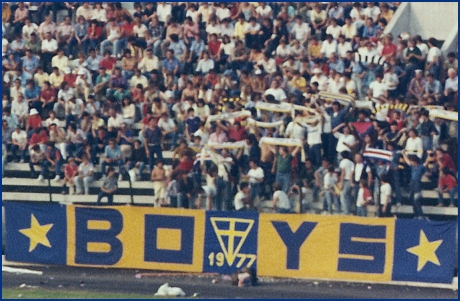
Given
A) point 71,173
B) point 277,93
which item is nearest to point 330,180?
point 277,93

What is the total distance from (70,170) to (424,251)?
30.5 ft

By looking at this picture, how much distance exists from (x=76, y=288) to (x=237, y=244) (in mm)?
3372

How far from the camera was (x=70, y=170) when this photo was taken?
28141 mm

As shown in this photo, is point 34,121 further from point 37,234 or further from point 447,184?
point 447,184

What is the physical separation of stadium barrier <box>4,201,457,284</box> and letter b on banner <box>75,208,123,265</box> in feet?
0.07

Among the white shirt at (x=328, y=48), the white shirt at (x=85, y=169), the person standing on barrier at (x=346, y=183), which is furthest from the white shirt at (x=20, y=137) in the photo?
the person standing on barrier at (x=346, y=183)

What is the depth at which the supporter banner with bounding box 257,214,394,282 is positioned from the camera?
23.3 metres

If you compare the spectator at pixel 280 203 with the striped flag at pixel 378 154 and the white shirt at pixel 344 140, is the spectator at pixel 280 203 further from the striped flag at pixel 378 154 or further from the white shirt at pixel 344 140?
the striped flag at pixel 378 154

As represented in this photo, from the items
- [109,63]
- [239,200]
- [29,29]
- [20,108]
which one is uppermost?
[29,29]

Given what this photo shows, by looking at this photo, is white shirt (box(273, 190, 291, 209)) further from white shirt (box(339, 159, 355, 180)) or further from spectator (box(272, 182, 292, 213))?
white shirt (box(339, 159, 355, 180))

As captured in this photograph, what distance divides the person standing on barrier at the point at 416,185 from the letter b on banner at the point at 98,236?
20.3 ft

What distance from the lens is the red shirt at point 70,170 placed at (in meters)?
28.1

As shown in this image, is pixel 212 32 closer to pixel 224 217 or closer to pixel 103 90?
pixel 103 90

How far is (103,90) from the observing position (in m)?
30.5
